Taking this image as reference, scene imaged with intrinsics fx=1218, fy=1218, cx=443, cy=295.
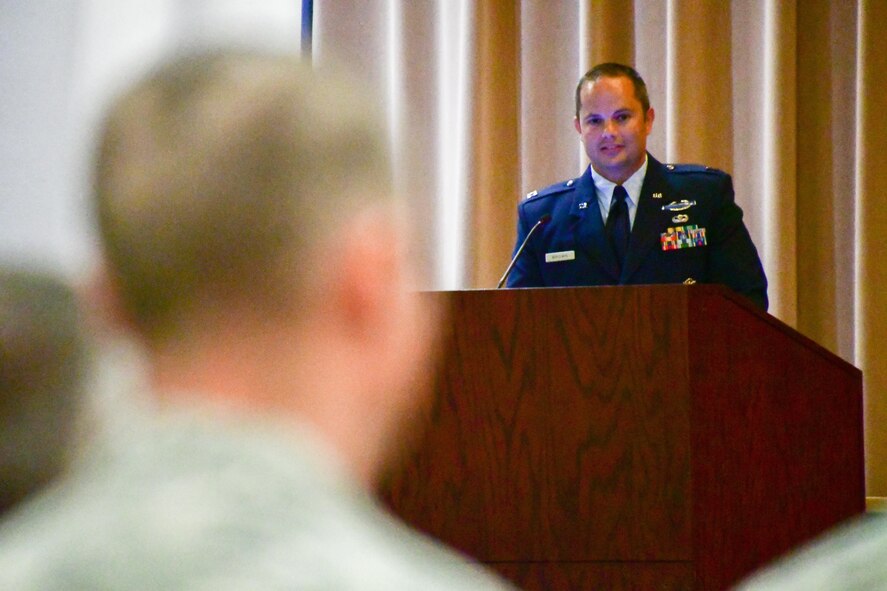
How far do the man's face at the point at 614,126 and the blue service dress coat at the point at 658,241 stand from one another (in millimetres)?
91

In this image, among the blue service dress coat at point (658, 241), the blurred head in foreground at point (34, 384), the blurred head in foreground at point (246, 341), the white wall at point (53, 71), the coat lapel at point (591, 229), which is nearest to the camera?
the blurred head in foreground at point (246, 341)

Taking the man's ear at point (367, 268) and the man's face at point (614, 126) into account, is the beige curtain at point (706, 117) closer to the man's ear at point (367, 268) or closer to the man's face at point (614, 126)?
the man's face at point (614, 126)

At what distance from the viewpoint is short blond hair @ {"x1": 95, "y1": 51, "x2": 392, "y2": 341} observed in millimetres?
613

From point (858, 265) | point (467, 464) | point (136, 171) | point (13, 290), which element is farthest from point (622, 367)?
point (858, 265)

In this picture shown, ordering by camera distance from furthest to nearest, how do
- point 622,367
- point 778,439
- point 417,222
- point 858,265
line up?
1. point 858,265
2. point 778,439
3. point 622,367
4. point 417,222

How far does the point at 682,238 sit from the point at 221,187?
3143 mm

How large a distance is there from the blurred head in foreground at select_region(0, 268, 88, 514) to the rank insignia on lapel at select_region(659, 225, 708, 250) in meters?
2.90

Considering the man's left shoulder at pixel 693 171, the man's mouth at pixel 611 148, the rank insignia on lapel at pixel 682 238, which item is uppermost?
the man's mouth at pixel 611 148

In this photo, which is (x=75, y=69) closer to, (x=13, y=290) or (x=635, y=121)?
(x=635, y=121)

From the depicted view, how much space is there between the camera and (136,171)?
63 cm

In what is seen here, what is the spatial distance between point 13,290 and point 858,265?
13.8ft

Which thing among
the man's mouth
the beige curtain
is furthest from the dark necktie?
the beige curtain

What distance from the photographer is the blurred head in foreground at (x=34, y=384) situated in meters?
0.89

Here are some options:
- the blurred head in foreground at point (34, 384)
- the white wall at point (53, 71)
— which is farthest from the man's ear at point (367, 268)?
the white wall at point (53, 71)
